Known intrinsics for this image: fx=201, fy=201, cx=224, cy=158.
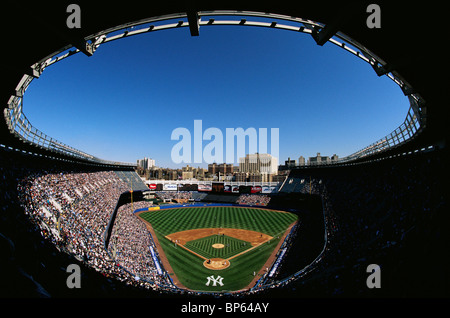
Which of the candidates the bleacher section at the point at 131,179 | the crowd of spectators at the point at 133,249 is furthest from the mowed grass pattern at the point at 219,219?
the bleacher section at the point at 131,179

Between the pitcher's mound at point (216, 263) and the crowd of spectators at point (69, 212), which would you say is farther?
the pitcher's mound at point (216, 263)

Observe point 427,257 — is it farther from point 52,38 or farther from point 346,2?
point 52,38

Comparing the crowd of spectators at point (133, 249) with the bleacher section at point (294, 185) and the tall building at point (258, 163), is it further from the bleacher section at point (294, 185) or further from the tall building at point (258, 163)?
the tall building at point (258, 163)

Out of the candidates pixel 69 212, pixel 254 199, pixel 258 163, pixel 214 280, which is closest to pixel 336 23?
pixel 214 280

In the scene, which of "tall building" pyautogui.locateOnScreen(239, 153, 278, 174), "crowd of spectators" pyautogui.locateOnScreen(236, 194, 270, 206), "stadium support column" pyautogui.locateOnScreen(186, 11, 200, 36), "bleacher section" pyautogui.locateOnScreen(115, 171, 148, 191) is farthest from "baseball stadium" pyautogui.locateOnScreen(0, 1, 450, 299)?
→ "tall building" pyautogui.locateOnScreen(239, 153, 278, 174)

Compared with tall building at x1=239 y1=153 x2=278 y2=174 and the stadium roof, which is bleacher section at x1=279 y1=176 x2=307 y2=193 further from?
tall building at x1=239 y1=153 x2=278 y2=174

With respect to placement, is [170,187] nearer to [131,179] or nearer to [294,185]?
[131,179]
